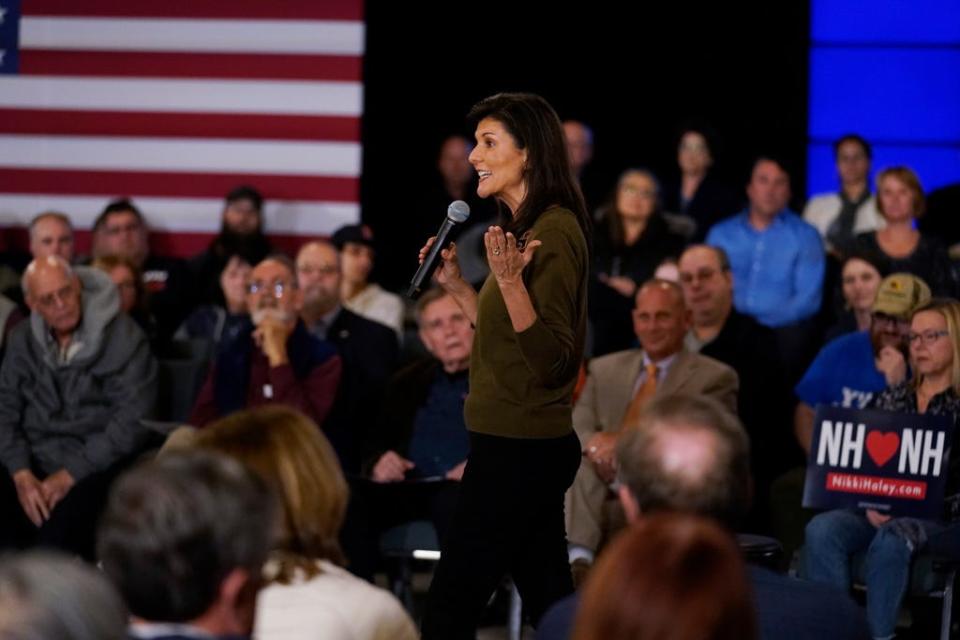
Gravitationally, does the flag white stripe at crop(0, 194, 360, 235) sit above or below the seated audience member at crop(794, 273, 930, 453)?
above

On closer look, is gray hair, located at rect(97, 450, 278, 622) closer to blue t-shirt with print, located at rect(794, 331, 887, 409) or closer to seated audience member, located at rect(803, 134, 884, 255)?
blue t-shirt with print, located at rect(794, 331, 887, 409)

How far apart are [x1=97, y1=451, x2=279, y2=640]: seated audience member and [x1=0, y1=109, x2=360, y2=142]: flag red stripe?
627 centimetres

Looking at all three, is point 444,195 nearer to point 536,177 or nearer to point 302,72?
point 302,72

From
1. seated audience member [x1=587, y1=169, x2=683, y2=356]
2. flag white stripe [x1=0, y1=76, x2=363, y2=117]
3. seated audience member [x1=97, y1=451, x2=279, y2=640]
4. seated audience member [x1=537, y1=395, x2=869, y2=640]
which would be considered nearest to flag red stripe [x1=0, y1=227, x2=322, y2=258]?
flag white stripe [x1=0, y1=76, x2=363, y2=117]

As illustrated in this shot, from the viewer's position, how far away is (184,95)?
814cm

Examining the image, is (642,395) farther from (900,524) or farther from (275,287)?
(275,287)

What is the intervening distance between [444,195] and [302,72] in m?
0.89

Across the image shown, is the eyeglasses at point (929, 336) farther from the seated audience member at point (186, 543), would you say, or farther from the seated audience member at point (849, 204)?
the seated audience member at point (186, 543)

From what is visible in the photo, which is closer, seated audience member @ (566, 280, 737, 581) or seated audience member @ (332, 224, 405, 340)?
seated audience member @ (566, 280, 737, 581)

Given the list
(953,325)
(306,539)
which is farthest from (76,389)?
(306,539)

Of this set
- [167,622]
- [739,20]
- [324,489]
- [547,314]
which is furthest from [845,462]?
[739,20]

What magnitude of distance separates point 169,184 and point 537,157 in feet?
16.4

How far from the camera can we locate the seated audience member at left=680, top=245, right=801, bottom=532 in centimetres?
584

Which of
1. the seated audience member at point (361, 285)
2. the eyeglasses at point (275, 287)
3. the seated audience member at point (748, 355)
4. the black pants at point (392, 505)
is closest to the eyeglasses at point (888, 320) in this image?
Answer: the seated audience member at point (748, 355)
